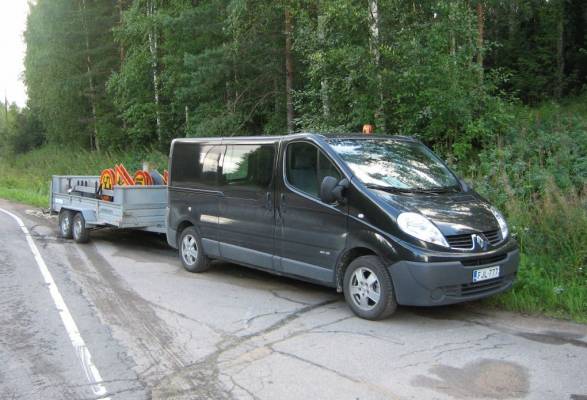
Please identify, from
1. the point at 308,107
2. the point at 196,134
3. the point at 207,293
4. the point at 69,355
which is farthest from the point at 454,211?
the point at 196,134

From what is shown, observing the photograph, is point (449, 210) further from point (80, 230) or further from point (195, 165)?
point (80, 230)

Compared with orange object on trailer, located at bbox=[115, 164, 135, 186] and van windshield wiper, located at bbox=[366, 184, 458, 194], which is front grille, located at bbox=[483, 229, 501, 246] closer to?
van windshield wiper, located at bbox=[366, 184, 458, 194]

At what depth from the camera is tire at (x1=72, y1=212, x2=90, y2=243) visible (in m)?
11.8

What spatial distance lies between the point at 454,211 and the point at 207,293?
11.0 feet

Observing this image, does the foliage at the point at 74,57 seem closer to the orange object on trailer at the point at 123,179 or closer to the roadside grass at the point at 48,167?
the roadside grass at the point at 48,167

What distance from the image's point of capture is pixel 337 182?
6.49 metres

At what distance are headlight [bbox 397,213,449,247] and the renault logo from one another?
14.6 inches

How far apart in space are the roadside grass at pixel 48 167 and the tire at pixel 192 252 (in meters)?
13.1

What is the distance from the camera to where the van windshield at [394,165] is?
21.5ft

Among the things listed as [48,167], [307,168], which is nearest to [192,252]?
[307,168]

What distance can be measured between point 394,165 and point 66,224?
27.7 feet

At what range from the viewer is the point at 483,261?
5938 millimetres

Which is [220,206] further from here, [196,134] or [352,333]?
[196,134]

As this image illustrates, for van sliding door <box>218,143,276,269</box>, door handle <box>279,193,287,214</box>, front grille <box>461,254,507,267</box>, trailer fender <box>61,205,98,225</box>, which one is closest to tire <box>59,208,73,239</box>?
trailer fender <box>61,205,98,225</box>
